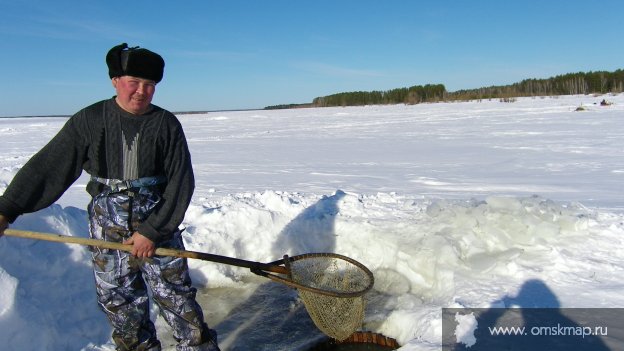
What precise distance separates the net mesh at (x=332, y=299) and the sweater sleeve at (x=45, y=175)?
4.50 feet

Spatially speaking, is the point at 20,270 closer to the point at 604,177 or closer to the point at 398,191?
the point at 398,191

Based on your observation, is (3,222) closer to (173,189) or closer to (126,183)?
(126,183)

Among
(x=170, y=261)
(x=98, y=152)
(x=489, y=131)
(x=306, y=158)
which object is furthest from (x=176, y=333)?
(x=489, y=131)

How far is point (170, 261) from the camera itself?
2.43 m

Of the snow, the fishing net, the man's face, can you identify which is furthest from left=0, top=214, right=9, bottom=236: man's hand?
the fishing net

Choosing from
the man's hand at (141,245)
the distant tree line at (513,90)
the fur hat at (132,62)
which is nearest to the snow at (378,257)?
the man's hand at (141,245)

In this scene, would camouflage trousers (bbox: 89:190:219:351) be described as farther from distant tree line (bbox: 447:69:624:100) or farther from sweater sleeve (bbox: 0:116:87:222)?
distant tree line (bbox: 447:69:624:100)

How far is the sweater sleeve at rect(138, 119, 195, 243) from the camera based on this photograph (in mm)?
2248

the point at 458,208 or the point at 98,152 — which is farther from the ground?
the point at 98,152

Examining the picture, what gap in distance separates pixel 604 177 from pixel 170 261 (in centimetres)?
735

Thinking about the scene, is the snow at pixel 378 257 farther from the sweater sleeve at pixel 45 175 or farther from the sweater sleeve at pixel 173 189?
the sweater sleeve at pixel 173 189

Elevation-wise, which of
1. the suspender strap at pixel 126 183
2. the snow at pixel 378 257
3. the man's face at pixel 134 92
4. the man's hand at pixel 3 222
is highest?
the man's face at pixel 134 92

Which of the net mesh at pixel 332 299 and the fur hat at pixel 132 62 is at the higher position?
the fur hat at pixel 132 62

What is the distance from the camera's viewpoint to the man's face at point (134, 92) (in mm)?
2188
